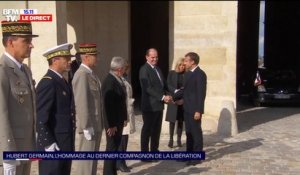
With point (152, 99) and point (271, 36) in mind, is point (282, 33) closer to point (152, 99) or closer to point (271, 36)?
point (271, 36)

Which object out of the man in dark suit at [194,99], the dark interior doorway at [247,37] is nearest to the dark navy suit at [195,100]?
the man in dark suit at [194,99]

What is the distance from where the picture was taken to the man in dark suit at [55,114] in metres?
4.51

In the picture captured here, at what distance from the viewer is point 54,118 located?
182 inches

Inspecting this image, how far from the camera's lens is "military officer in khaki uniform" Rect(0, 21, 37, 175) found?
3945 mm

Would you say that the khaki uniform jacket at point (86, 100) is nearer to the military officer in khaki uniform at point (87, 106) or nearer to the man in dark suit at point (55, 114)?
the military officer in khaki uniform at point (87, 106)

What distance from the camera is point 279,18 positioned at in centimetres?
3372

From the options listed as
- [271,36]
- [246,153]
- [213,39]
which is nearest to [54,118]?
[246,153]

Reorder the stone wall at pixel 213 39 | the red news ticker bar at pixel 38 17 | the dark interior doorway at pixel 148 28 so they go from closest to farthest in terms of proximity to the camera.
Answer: the red news ticker bar at pixel 38 17 < the stone wall at pixel 213 39 < the dark interior doorway at pixel 148 28

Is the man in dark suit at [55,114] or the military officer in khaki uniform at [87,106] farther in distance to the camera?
the military officer in khaki uniform at [87,106]

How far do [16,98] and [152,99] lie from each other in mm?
3881

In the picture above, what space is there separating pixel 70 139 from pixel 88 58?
1.49 meters

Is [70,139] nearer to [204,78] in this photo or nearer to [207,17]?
[204,78]

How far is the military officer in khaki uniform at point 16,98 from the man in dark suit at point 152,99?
3621mm

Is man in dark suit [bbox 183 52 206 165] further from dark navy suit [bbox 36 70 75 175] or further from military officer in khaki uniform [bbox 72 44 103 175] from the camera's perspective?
dark navy suit [bbox 36 70 75 175]
